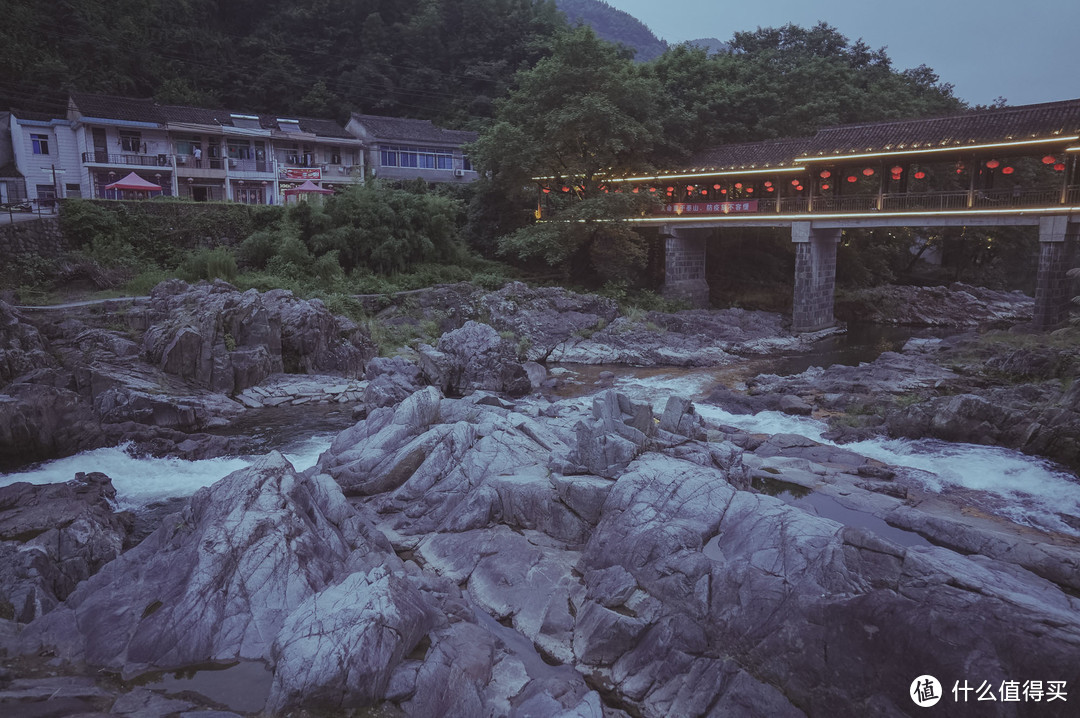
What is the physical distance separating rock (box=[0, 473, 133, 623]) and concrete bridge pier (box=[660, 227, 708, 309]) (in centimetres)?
3054

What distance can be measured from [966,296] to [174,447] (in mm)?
42675

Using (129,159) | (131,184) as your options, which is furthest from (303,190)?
(129,159)

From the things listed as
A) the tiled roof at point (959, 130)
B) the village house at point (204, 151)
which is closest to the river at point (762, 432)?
the tiled roof at point (959, 130)

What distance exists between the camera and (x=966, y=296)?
1588 inches

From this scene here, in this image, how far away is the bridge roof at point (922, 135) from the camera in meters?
26.3

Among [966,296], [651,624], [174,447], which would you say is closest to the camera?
[651,624]

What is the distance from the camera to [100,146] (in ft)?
123

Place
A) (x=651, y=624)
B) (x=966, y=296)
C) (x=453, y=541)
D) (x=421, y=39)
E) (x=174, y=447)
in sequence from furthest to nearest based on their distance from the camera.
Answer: (x=421, y=39), (x=966, y=296), (x=174, y=447), (x=453, y=541), (x=651, y=624)

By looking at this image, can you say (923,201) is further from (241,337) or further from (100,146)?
(100,146)

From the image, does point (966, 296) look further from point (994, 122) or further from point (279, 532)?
point (279, 532)

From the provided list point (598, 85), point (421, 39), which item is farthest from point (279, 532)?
point (421, 39)

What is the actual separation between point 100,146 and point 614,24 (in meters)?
136

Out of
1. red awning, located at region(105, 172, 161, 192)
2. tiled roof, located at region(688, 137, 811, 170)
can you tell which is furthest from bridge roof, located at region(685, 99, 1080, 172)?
red awning, located at region(105, 172, 161, 192)

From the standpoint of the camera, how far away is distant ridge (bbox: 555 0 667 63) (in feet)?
469
